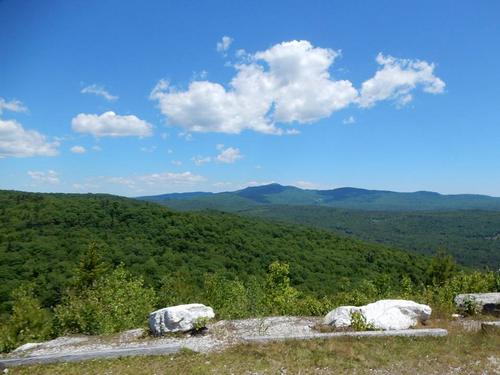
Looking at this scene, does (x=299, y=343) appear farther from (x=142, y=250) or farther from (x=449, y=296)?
(x=142, y=250)

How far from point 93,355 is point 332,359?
290 inches

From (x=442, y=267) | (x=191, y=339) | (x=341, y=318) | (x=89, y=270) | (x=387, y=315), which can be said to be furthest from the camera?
(x=442, y=267)

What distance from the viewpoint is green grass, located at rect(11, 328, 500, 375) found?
10.8 meters

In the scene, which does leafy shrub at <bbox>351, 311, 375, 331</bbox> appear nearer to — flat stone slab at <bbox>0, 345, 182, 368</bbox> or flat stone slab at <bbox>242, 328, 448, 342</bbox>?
flat stone slab at <bbox>242, 328, 448, 342</bbox>

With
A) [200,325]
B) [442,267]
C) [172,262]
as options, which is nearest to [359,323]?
[200,325]

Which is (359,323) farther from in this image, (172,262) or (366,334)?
(172,262)

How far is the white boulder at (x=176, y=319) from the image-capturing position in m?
14.4

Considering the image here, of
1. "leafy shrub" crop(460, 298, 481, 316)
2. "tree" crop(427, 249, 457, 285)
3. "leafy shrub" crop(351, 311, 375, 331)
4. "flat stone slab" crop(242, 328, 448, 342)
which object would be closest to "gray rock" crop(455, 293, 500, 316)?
"leafy shrub" crop(460, 298, 481, 316)

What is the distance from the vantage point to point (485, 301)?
651 inches

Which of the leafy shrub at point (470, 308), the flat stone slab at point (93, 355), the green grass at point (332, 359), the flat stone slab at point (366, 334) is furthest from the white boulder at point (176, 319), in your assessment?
the leafy shrub at point (470, 308)

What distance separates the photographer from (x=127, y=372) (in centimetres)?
1127

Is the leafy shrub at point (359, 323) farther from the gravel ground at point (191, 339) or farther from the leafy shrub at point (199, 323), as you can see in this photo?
the leafy shrub at point (199, 323)

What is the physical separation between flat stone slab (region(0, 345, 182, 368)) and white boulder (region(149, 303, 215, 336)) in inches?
71.7

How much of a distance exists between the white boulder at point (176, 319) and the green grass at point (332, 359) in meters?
2.04
